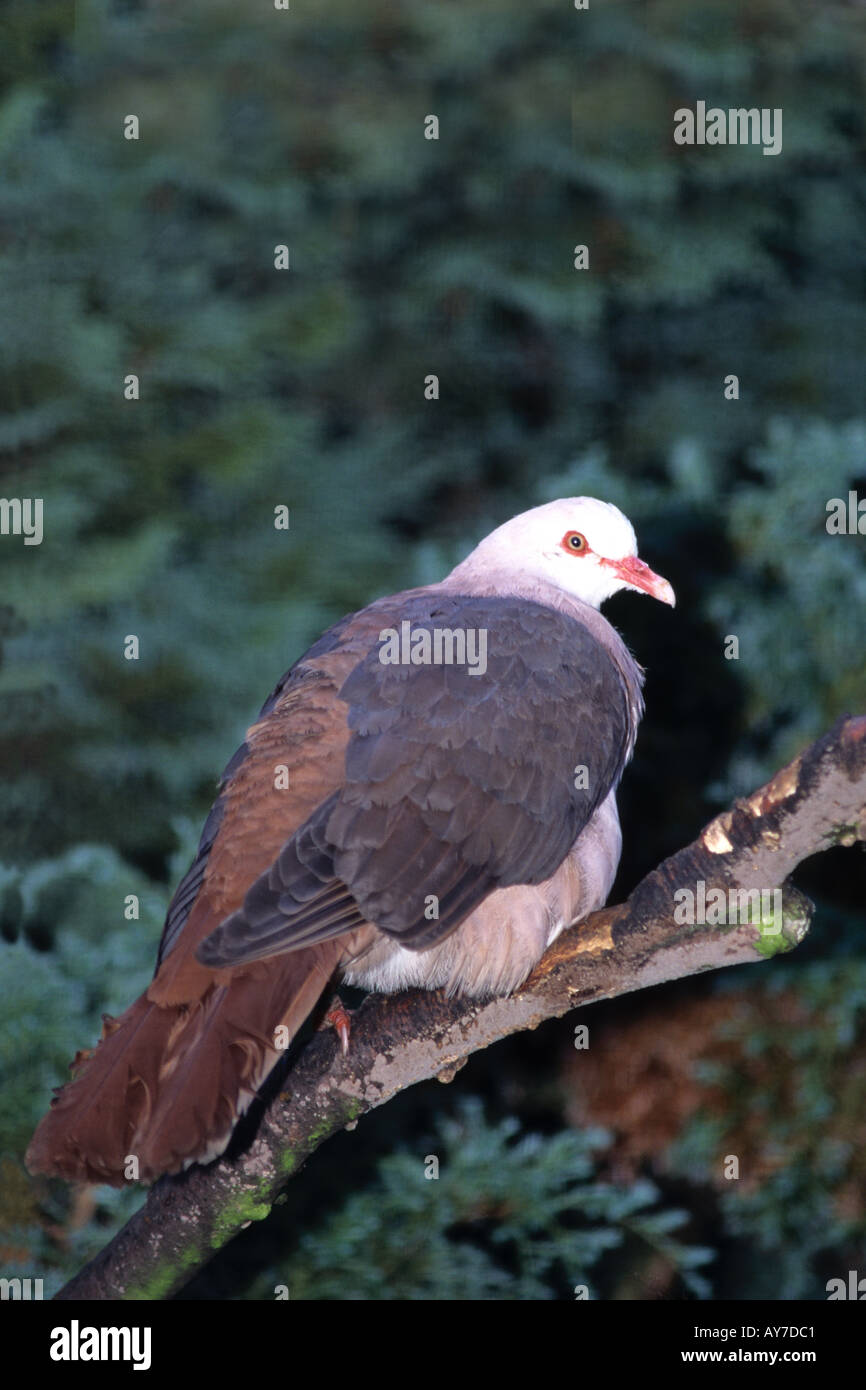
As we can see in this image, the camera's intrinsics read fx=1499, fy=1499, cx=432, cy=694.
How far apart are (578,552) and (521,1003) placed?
0.84 m

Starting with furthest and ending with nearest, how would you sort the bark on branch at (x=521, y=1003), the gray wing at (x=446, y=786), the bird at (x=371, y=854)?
the gray wing at (x=446, y=786) < the bird at (x=371, y=854) < the bark on branch at (x=521, y=1003)

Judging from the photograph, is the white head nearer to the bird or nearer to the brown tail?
the bird

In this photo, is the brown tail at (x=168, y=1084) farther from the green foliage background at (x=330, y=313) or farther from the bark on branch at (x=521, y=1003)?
Result: the green foliage background at (x=330, y=313)

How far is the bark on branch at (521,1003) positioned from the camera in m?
1.44

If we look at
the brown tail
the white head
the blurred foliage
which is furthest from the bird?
the blurred foliage

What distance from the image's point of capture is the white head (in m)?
2.30

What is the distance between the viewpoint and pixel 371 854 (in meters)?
1.72

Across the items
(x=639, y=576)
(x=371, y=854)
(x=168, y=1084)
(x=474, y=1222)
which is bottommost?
(x=474, y=1222)

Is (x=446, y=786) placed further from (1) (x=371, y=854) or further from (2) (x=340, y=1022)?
(2) (x=340, y=1022)

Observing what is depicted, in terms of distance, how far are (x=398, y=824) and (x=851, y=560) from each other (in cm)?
115

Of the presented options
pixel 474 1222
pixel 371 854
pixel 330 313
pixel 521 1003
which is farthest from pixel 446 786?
pixel 330 313

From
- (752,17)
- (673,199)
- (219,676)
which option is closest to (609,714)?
(219,676)

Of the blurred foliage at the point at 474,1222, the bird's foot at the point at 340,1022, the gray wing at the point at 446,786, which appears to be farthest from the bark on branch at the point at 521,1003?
the blurred foliage at the point at 474,1222
